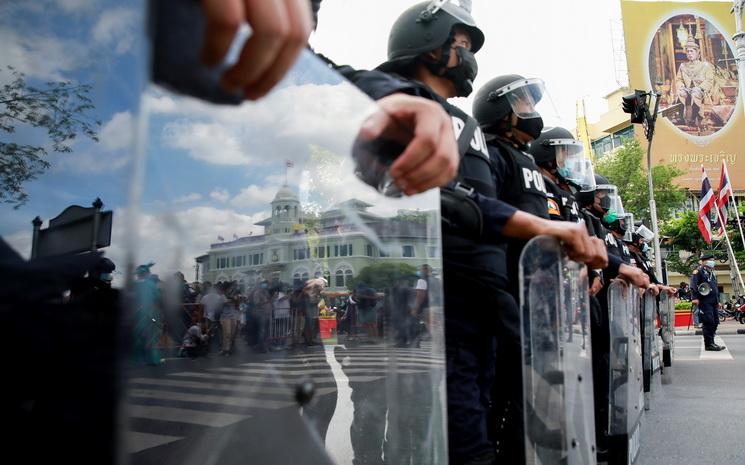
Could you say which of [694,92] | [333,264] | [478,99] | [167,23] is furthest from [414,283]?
[694,92]

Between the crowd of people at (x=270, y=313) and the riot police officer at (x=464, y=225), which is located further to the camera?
the riot police officer at (x=464, y=225)

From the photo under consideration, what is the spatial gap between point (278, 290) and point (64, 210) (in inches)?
11.2

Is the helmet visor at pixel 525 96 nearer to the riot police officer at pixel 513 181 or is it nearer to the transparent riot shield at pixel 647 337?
the riot police officer at pixel 513 181

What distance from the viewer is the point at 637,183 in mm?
26828

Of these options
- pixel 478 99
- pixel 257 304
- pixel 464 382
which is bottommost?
pixel 464 382

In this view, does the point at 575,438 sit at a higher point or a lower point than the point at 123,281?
lower

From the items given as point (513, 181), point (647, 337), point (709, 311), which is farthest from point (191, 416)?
point (709, 311)

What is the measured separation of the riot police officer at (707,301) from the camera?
10391mm

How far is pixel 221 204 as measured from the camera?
0.71m

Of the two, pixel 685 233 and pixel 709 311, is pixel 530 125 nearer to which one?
pixel 709 311

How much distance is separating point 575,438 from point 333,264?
3.62 ft

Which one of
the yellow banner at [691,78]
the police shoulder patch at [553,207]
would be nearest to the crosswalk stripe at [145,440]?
the police shoulder patch at [553,207]

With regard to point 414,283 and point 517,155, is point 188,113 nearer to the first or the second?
point 414,283

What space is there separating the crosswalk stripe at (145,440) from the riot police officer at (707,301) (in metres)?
11.3
